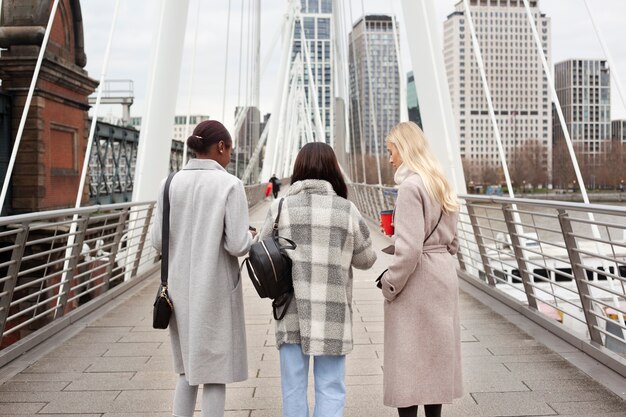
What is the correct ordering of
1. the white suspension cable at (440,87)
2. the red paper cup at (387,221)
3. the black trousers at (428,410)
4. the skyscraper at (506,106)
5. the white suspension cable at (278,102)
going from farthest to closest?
the skyscraper at (506,106), the white suspension cable at (278,102), the white suspension cable at (440,87), the red paper cup at (387,221), the black trousers at (428,410)

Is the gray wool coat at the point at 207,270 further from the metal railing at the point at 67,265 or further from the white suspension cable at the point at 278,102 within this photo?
the white suspension cable at the point at 278,102

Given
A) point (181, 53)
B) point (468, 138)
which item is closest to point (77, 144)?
point (181, 53)

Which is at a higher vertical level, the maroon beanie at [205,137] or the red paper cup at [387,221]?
the maroon beanie at [205,137]

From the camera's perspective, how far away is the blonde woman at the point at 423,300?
2.94m

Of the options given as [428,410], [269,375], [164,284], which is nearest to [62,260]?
[269,375]

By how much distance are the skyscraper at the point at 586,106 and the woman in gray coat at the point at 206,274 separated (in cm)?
4943

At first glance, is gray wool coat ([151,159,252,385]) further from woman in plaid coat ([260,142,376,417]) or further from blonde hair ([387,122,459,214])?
blonde hair ([387,122,459,214])

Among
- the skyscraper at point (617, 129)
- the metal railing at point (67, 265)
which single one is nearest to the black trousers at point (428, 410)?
the metal railing at point (67, 265)

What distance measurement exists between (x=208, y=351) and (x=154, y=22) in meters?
6.75

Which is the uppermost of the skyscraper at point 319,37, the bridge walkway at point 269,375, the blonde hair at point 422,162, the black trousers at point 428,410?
the skyscraper at point 319,37

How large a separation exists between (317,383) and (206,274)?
24.4 inches

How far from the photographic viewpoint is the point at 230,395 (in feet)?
13.4

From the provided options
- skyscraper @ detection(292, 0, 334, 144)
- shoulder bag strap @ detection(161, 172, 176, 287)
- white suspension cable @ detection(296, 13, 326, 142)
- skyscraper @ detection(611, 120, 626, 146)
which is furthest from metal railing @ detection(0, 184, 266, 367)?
skyscraper @ detection(611, 120, 626, 146)

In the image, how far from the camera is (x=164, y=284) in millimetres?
3035
